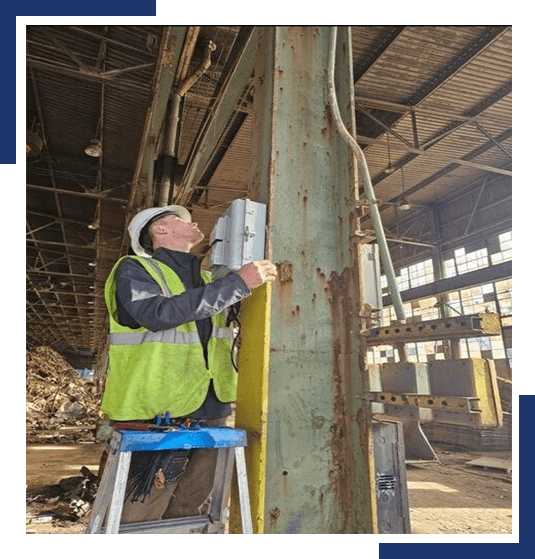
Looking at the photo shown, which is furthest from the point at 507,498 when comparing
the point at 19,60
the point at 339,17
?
the point at 19,60

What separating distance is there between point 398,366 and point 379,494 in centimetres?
64

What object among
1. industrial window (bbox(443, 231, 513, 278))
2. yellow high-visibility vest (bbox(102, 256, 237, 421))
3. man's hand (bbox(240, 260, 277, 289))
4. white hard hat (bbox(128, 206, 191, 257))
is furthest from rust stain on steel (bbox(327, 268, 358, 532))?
industrial window (bbox(443, 231, 513, 278))

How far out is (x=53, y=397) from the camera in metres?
17.8

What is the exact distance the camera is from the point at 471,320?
160 cm

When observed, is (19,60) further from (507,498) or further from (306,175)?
(507,498)

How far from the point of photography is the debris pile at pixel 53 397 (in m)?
15.7

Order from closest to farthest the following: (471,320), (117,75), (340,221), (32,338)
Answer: (471,320) < (340,221) < (117,75) < (32,338)

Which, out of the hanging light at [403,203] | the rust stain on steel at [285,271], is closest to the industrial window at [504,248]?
the hanging light at [403,203]

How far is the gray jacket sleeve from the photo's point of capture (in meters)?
1.85

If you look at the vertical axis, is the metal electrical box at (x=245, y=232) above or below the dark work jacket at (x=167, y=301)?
above

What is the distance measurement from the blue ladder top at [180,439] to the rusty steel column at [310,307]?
6.5 inches

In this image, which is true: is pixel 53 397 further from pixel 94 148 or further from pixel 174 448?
pixel 174 448

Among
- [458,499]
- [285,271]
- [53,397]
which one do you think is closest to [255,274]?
[285,271]

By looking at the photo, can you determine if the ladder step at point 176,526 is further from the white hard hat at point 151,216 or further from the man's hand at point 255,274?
the white hard hat at point 151,216
